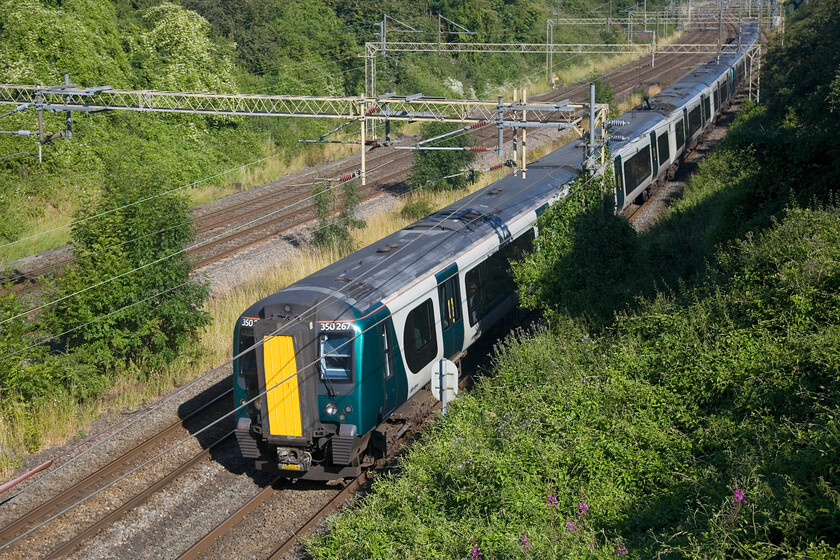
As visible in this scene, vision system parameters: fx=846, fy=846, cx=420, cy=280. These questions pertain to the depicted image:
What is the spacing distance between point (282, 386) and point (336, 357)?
31.5 inches

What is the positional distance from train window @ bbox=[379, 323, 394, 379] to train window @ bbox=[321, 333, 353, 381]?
26.3 inches

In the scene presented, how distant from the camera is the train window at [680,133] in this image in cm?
2811

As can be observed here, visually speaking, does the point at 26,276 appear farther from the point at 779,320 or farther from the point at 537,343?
the point at 779,320

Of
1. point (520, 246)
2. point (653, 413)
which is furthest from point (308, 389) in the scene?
point (520, 246)

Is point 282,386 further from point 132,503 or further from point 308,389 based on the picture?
point 132,503

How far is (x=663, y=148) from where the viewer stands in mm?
26188

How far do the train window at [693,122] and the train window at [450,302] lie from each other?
1910 centimetres

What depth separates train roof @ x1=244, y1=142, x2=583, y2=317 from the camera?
38.1ft

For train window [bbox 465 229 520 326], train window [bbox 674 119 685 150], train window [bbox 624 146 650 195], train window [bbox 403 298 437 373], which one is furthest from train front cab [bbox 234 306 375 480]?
train window [bbox 674 119 685 150]

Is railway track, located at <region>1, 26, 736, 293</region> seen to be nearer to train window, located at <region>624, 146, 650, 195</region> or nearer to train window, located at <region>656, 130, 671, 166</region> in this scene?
train window, located at <region>624, 146, 650, 195</region>

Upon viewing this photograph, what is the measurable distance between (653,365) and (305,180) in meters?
23.9

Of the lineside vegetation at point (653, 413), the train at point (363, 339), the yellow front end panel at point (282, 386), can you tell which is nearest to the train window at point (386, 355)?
the train at point (363, 339)

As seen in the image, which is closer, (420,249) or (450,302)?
(450,302)

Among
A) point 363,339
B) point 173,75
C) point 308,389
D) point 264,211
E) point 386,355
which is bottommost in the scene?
point 308,389
